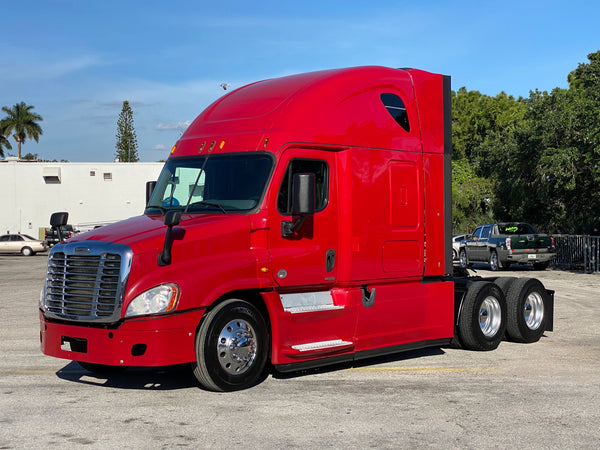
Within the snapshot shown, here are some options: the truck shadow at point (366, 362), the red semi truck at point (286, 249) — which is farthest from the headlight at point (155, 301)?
the truck shadow at point (366, 362)

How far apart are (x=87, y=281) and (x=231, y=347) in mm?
1589

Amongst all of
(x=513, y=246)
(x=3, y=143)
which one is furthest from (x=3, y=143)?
(x=513, y=246)

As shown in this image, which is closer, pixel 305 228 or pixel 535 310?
pixel 305 228

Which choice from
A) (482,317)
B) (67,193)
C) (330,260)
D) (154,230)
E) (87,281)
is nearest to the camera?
(87,281)

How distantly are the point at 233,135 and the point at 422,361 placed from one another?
12.2 feet

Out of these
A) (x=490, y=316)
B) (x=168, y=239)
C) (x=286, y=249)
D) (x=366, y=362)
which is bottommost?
(x=366, y=362)

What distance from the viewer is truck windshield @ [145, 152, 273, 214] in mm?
8469

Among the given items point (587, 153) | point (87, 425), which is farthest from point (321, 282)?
point (587, 153)

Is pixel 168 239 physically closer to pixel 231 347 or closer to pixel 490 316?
pixel 231 347

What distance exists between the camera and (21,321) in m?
14.4

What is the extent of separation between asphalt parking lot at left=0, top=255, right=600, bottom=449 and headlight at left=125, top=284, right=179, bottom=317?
89cm

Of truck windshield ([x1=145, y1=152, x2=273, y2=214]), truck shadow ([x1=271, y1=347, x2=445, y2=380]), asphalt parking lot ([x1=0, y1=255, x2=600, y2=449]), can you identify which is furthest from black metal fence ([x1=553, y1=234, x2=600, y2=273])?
truck windshield ([x1=145, y1=152, x2=273, y2=214])

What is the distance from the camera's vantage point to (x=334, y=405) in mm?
A: 7410

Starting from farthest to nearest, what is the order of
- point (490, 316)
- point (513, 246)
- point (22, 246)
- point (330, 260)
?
1. point (22, 246)
2. point (513, 246)
3. point (490, 316)
4. point (330, 260)
